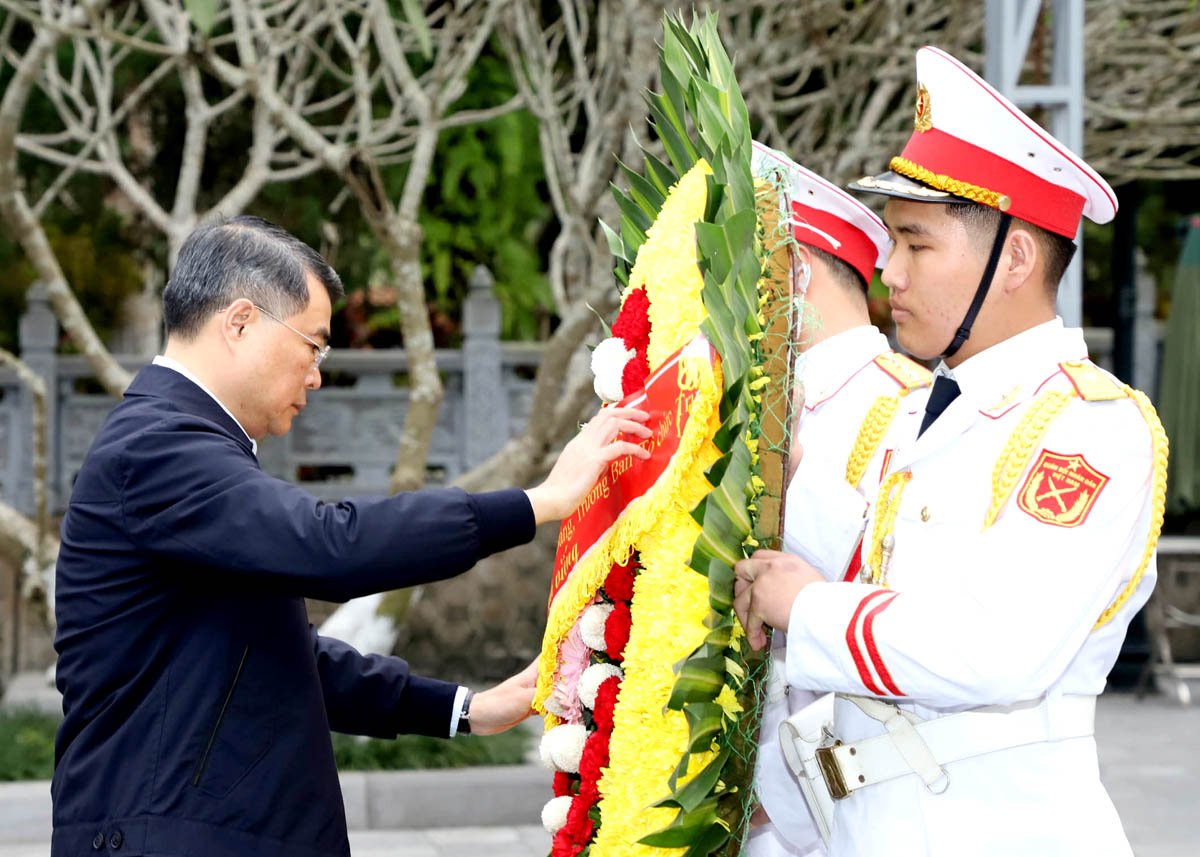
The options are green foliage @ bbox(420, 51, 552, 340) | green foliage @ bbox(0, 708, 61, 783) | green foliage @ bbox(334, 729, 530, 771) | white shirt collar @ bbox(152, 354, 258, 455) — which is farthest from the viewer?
green foliage @ bbox(420, 51, 552, 340)

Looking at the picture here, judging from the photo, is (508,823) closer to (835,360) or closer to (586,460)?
(835,360)

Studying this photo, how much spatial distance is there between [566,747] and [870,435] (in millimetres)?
810

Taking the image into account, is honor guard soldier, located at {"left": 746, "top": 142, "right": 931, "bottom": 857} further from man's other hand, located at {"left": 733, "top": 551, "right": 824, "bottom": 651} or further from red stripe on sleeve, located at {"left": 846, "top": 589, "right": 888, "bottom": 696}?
red stripe on sleeve, located at {"left": 846, "top": 589, "right": 888, "bottom": 696}

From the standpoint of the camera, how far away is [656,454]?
7.41ft

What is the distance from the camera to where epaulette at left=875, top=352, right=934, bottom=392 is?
299 centimetres

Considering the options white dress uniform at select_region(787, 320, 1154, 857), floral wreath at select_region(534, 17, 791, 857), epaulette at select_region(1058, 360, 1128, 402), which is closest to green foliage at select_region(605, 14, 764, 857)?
floral wreath at select_region(534, 17, 791, 857)

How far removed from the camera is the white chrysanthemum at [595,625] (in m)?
2.38

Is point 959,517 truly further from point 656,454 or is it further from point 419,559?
point 419,559

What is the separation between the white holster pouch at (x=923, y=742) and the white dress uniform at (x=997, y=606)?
0.05 ft

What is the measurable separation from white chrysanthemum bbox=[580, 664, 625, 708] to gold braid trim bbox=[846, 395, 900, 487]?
638 mm

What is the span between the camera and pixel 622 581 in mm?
2326

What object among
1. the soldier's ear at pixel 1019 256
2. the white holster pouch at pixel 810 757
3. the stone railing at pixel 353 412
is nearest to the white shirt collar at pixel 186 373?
the white holster pouch at pixel 810 757

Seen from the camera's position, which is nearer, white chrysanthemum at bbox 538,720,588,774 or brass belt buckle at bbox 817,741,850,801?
brass belt buckle at bbox 817,741,850,801

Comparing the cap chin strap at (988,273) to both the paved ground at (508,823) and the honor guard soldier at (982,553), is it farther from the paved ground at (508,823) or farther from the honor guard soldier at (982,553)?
the paved ground at (508,823)
